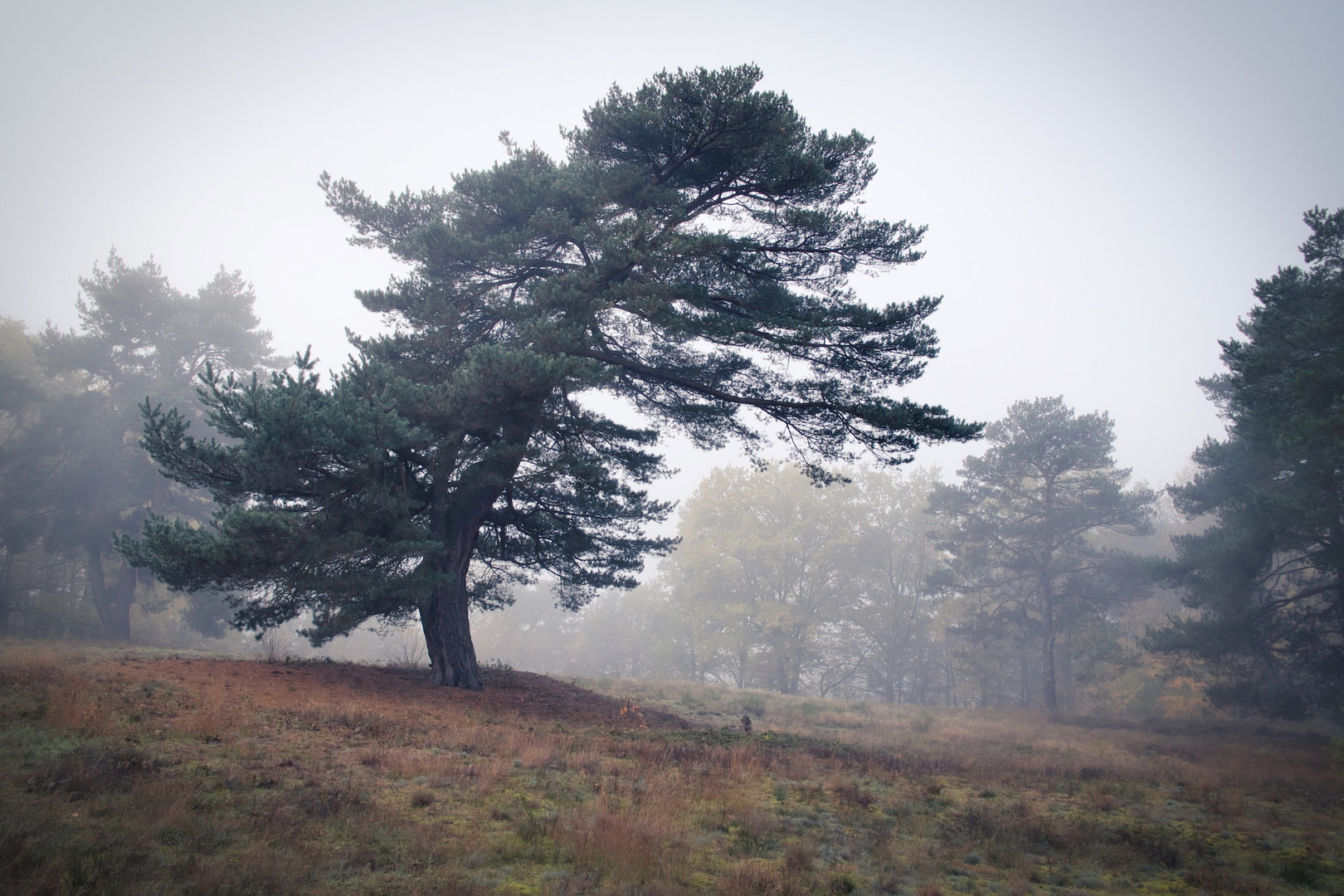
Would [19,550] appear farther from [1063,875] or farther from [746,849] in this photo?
[1063,875]

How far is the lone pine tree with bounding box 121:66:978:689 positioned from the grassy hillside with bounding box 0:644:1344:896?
2458mm

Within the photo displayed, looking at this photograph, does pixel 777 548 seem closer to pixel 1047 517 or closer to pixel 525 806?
pixel 1047 517

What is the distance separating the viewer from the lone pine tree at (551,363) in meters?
9.99

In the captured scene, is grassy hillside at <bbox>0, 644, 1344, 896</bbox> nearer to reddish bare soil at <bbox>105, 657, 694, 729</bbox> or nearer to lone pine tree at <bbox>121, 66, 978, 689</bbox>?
reddish bare soil at <bbox>105, 657, 694, 729</bbox>

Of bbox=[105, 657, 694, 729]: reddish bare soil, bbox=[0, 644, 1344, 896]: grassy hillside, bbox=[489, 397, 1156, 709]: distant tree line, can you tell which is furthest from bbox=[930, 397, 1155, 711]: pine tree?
bbox=[105, 657, 694, 729]: reddish bare soil

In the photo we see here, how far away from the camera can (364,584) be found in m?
10.5

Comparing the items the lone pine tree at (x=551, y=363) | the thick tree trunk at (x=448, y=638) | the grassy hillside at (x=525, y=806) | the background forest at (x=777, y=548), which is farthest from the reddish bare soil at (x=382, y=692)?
the background forest at (x=777, y=548)

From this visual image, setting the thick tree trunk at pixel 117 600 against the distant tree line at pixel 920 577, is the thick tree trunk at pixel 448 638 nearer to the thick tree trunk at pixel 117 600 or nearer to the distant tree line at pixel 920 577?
the thick tree trunk at pixel 117 600

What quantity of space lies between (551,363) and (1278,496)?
19.4 metres

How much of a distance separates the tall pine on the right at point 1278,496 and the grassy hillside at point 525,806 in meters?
7.66

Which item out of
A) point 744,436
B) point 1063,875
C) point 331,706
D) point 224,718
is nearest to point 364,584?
point 331,706

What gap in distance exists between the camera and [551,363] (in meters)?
10.1

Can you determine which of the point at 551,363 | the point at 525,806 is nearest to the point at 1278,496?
the point at 551,363

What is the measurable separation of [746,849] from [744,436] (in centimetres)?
923
